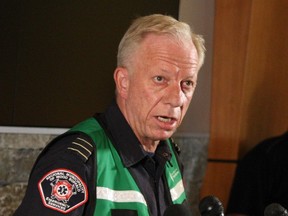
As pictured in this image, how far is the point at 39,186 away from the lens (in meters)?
1.34

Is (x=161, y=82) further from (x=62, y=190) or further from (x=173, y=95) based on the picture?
(x=62, y=190)

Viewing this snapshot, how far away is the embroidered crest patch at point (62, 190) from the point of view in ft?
4.34

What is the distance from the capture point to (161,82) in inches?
60.2

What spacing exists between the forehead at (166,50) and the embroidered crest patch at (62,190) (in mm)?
361

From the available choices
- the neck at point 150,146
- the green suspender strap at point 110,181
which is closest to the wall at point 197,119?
the neck at point 150,146

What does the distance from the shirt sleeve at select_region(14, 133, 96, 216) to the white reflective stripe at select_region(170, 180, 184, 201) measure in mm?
349

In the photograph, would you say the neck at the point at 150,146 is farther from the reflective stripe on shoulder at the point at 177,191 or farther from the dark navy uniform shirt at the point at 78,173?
the reflective stripe on shoulder at the point at 177,191

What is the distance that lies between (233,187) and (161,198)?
3.93ft

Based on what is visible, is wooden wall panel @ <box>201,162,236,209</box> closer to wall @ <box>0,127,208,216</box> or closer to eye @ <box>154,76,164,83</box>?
wall @ <box>0,127,208,216</box>

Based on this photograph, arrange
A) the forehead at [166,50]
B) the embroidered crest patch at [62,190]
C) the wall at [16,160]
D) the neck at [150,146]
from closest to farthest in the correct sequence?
1. the embroidered crest patch at [62,190]
2. the forehead at [166,50]
3. the neck at [150,146]
4. the wall at [16,160]

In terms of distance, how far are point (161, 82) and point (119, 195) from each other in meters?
0.29

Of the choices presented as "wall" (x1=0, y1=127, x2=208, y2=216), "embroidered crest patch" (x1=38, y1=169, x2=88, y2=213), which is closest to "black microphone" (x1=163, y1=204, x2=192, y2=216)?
"embroidered crest patch" (x1=38, y1=169, x2=88, y2=213)

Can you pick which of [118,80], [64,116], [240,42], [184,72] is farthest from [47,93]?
[240,42]

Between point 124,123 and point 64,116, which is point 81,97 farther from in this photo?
point 124,123
